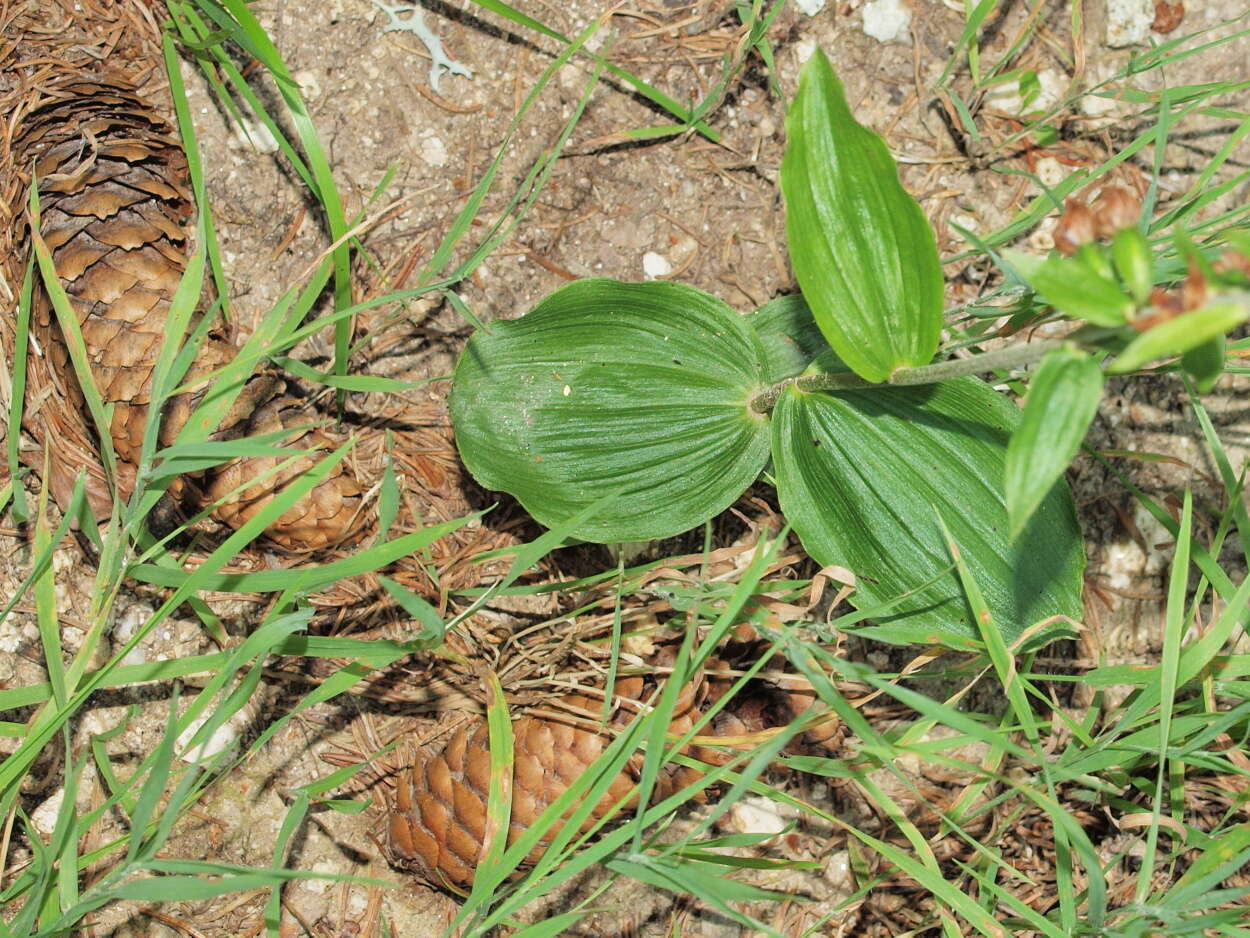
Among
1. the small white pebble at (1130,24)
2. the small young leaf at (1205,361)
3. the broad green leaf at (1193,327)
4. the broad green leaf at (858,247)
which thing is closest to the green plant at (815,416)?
the broad green leaf at (858,247)

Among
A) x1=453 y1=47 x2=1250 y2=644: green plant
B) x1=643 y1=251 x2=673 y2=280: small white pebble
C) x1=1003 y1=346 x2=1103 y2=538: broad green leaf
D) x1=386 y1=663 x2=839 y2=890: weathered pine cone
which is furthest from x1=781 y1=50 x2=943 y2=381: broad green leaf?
x1=386 y1=663 x2=839 y2=890: weathered pine cone

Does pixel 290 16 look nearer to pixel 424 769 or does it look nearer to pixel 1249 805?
pixel 424 769

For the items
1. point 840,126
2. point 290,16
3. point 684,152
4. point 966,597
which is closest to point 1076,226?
point 840,126

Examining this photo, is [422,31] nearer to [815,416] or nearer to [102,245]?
[102,245]

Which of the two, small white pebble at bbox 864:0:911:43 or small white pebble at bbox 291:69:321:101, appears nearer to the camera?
small white pebble at bbox 291:69:321:101

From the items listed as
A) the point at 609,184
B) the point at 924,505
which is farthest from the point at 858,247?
the point at 609,184

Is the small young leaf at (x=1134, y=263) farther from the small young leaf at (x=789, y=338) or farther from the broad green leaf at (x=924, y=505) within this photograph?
the small young leaf at (x=789, y=338)

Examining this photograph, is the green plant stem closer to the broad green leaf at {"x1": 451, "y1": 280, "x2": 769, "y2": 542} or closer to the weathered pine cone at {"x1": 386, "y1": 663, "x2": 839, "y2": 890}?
the broad green leaf at {"x1": 451, "y1": 280, "x2": 769, "y2": 542}
